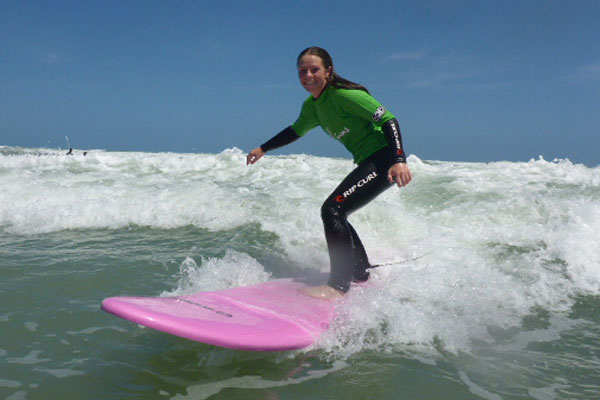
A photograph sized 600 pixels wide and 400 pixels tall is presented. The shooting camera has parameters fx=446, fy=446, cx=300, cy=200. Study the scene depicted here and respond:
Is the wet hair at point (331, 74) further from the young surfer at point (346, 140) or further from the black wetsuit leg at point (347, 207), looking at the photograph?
the black wetsuit leg at point (347, 207)

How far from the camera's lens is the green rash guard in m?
3.22

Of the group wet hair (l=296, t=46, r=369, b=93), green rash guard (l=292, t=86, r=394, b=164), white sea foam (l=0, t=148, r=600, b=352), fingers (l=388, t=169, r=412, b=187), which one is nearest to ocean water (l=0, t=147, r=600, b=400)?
white sea foam (l=0, t=148, r=600, b=352)

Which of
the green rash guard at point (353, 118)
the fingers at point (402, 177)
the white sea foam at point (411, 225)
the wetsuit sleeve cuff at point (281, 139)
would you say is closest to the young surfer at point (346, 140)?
the green rash guard at point (353, 118)

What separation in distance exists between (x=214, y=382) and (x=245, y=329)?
332 millimetres

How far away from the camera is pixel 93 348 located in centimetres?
262

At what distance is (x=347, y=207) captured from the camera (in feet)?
11.2

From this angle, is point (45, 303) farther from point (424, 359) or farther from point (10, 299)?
point (424, 359)

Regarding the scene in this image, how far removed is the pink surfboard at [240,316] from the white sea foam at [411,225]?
0.19 metres

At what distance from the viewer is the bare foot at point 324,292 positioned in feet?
10.9

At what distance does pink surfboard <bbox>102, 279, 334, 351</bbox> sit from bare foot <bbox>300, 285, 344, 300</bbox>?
0.06 m

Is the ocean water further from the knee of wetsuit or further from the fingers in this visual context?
the fingers

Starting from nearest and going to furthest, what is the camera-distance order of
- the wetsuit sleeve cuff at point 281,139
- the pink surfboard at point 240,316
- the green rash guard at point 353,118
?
the pink surfboard at point 240,316, the green rash guard at point 353,118, the wetsuit sleeve cuff at point 281,139

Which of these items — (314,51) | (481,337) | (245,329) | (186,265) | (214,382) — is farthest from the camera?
(186,265)

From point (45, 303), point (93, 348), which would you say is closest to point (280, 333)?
point (93, 348)
